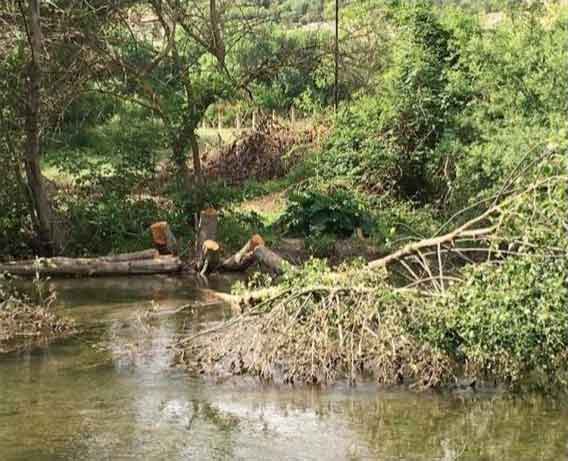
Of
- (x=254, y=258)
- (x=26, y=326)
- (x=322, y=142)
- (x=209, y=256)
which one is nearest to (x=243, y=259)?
(x=254, y=258)

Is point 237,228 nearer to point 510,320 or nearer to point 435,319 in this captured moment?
point 435,319

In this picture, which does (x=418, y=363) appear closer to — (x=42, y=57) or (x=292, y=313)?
(x=292, y=313)

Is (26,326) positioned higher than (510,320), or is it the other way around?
(510,320)

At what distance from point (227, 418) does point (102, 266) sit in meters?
7.44

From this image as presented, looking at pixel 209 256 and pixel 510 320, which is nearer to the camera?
pixel 510 320

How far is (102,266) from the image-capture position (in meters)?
16.2

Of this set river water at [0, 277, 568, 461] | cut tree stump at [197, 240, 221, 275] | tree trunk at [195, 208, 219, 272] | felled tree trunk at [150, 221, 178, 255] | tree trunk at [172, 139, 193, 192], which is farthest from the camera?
tree trunk at [172, 139, 193, 192]

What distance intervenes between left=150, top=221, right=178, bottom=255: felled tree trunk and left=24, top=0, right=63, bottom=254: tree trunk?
159 centimetres

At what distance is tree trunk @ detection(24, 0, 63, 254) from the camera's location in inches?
615

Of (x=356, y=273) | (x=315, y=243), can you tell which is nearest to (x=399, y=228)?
(x=315, y=243)

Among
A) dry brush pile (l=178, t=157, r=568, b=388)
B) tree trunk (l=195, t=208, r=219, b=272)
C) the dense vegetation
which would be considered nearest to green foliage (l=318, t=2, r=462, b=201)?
the dense vegetation

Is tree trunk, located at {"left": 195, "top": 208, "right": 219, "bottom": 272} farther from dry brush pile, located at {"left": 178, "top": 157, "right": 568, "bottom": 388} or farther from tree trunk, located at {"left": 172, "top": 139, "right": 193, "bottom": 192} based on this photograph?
dry brush pile, located at {"left": 178, "top": 157, "right": 568, "bottom": 388}

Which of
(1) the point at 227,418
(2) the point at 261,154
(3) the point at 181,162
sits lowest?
(1) the point at 227,418

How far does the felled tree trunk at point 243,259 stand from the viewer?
16.1 m
